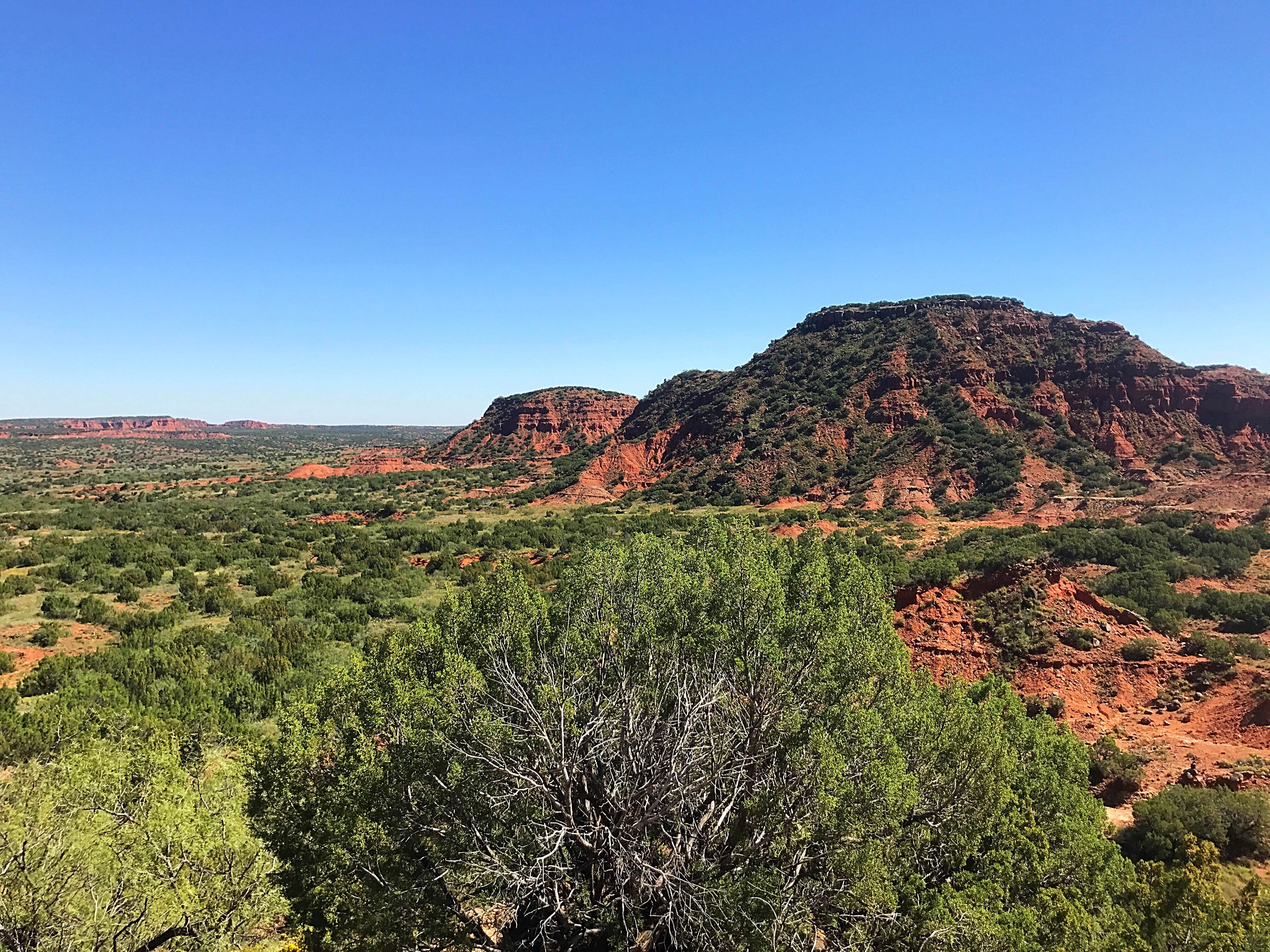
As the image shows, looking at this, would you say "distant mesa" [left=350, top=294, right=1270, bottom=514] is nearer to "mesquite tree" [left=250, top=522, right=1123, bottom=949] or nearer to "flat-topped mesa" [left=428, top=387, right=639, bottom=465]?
"flat-topped mesa" [left=428, top=387, right=639, bottom=465]

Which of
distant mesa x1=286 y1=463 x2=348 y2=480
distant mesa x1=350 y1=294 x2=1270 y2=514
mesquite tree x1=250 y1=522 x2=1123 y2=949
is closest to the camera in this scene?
mesquite tree x1=250 y1=522 x2=1123 y2=949

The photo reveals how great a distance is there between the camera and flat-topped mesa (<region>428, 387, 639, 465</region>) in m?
108

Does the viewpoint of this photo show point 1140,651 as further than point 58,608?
No

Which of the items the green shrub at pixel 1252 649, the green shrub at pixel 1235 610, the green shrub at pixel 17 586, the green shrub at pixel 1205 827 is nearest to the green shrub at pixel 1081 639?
the green shrub at pixel 1252 649

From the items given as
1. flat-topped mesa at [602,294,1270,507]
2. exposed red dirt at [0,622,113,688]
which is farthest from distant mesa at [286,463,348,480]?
exposed red dirt at [0,622,113,688]

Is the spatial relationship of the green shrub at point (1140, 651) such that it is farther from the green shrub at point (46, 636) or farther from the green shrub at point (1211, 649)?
the green shrub at point (46, 636)

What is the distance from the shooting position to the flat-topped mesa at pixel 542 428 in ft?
354

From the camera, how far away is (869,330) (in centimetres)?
8194

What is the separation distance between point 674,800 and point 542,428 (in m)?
107

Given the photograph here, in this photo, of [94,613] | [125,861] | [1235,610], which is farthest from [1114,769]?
[94,613]

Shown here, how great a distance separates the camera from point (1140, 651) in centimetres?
2069

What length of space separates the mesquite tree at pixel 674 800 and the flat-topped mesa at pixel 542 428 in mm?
92479

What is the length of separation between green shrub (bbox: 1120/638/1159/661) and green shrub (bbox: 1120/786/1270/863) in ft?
28.4

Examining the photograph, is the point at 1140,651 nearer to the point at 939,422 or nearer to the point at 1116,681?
the point at 1116,681
